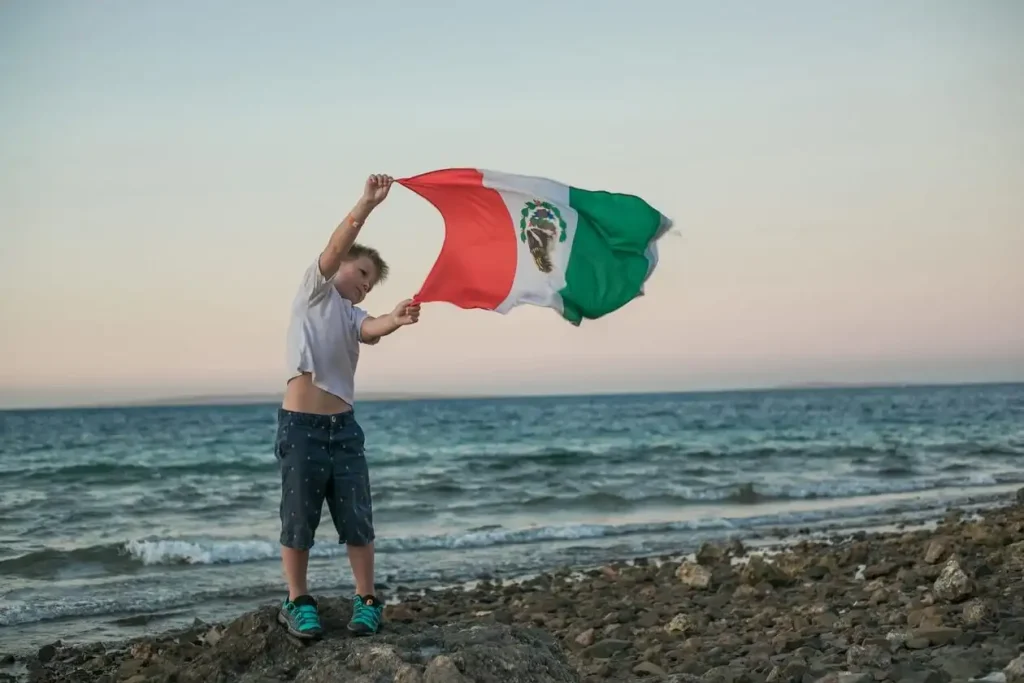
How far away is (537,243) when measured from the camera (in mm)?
5992

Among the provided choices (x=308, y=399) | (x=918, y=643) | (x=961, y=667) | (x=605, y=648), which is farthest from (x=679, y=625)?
(x=308, y=399)

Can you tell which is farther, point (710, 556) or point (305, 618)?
point (710, 556)

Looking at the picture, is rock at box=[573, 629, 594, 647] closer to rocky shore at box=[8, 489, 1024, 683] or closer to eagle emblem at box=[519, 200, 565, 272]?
rocky shore at box=[8, 489, 1024, 683]

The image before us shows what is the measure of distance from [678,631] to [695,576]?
2042 millimetres

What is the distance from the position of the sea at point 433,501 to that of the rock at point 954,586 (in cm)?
504

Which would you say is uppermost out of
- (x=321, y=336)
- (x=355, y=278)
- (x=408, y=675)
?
(x=355, y=278)

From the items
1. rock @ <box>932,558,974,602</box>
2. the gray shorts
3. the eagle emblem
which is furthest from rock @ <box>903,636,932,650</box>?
the gray shorts

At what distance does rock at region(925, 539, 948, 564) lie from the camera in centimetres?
886

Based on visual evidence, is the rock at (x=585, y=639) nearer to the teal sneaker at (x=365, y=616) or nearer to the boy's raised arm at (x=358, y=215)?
the teal sneaker at (x=365, y=616)

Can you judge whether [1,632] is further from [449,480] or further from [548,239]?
[449,480]

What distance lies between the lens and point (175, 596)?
10.0 metres

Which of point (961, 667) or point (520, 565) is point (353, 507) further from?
point (520, 565)

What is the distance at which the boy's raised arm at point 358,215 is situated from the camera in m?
5.14

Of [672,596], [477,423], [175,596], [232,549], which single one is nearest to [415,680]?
[672,596]
